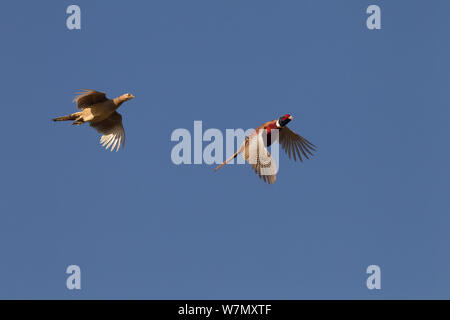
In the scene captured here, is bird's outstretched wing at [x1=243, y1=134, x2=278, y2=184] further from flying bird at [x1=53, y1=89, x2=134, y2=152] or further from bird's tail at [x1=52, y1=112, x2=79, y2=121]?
bird's tail at [x1=52, y1=112, x2=79, y2=121]

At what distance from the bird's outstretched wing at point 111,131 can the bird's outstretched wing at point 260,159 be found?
178 inches

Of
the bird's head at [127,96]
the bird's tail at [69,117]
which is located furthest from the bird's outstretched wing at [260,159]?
the bird's tail at [69,117]

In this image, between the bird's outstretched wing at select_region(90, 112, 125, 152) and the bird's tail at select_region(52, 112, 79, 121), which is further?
the bird's outstretched wing at select_region(90, 112, 125, 152)

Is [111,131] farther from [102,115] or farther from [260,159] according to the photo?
[260,159]

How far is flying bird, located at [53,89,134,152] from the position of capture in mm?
25000

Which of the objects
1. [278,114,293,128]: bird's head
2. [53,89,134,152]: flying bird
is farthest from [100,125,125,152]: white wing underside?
[278,114,293,128]: bird's head

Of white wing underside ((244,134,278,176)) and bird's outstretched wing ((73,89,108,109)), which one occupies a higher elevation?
bird's outstretched wing ((73,89,108,109))

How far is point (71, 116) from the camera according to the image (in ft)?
82.7

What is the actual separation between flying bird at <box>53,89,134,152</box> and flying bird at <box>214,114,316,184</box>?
4.04 metres

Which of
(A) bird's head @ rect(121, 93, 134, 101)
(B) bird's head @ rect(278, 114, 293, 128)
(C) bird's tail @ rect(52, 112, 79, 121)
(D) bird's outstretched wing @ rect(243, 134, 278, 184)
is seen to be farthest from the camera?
(B) bird's head @ rect(278, 114, 293, 128)

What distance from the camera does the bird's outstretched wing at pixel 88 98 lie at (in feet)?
80.7

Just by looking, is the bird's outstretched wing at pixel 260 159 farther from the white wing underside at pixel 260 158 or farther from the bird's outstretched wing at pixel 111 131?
the bird's outstretched wing at pixel 111 131

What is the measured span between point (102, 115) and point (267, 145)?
546 centimetres

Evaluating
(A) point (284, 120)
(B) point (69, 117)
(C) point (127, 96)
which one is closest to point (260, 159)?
(A) point (284, 120)
